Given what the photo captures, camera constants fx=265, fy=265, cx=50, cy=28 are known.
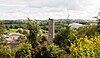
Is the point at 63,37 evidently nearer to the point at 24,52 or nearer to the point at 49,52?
the point at 49,52

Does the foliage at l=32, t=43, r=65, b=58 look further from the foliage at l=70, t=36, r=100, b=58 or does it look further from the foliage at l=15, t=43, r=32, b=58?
the foliage at l=70, t=36, r=100, b=58

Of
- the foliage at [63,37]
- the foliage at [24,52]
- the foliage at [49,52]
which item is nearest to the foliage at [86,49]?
the foliage at [49,52]

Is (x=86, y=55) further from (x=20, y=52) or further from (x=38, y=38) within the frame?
(x=38, y=38)

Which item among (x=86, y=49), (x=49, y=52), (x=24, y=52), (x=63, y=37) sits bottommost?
(x=63, y=37)

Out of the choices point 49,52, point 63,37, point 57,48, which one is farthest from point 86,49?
point 63,37

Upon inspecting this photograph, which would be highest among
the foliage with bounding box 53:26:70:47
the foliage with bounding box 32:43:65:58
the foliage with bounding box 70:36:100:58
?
the foliage with bounding box 70:36:100:58

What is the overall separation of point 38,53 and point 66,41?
645 centimetres

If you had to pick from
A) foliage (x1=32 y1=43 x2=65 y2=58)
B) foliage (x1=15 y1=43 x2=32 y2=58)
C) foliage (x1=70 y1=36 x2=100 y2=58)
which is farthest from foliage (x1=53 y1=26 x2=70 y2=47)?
foliage (x1=70 y1=36 x2=100 y2=58)

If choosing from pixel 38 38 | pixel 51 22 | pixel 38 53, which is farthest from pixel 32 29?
pixel 51 22

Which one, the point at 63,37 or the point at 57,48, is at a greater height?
the point at 57,48

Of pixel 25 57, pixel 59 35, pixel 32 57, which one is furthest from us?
pixel 59 35

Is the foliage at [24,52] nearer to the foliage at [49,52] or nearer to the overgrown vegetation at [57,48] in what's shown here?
the overgrown vegetation at [57,48]

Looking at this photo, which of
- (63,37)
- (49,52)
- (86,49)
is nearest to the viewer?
(86,49)

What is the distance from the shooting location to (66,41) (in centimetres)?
2177
